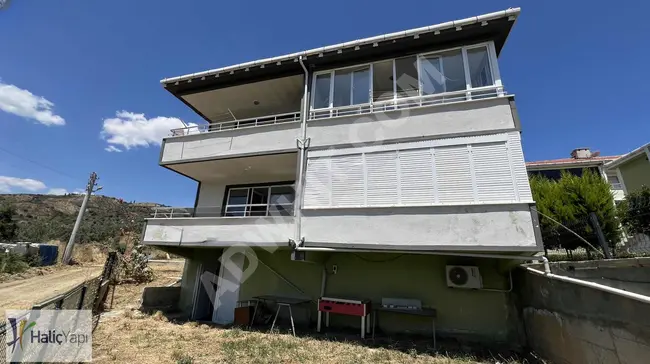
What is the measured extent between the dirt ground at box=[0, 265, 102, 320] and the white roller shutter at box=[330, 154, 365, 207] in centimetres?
1172

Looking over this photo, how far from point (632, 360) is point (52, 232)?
2094 inches

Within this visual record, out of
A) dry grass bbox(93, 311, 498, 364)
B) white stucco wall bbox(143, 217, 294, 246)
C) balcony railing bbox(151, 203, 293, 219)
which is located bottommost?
dry grass bbox(93, 311, 498, 364)

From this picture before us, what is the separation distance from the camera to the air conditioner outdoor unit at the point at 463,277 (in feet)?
27.7

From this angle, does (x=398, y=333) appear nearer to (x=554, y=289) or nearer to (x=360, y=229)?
(x=360, y=229)

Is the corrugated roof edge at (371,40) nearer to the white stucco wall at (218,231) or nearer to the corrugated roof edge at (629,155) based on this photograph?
the white stucco wall at (218,231)

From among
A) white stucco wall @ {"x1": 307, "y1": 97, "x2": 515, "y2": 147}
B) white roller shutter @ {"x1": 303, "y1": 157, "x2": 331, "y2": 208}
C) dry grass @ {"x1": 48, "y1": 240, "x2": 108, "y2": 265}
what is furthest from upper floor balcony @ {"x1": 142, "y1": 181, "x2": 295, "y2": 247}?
dry grass @ {"x1": 48, "y1": 240, "x2": 108, "y2": 265}

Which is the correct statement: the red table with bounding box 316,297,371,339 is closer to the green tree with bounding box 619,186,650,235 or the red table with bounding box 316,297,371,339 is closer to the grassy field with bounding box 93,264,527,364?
the grassy field with bounding box 93,264,527,364

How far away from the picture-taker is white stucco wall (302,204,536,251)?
6918 millimetres

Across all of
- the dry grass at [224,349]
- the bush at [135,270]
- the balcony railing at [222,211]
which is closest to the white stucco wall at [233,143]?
the balcony railing at [222,211]

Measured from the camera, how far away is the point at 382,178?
27.3ft

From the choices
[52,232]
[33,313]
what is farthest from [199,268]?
[52,232]

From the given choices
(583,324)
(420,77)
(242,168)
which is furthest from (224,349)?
(420,77)

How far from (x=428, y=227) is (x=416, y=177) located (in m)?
1.44

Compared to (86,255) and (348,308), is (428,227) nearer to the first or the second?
(348,308)
